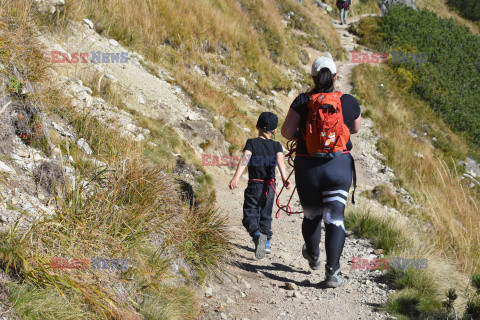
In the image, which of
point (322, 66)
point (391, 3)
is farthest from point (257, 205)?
Result: point (391, 3)

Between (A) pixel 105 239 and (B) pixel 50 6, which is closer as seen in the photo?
(A) pixel 105 239

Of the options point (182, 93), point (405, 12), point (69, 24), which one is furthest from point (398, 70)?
point (69, 24)

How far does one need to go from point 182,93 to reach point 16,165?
6794 millimetres

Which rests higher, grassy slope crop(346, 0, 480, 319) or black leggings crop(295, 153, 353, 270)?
black leggings crop(295, 153, 353, 270)

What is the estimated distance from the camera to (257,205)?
4.80 meters

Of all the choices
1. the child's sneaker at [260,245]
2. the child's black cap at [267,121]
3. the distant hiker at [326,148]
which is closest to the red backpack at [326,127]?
the distant hiker at [326,148]

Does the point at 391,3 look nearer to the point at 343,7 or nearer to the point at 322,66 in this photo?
the point at 343,7

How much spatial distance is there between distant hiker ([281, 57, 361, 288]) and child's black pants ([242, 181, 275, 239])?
0.94 meters

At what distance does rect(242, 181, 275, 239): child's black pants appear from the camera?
15.5ft

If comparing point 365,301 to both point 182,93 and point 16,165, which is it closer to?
point 16,165

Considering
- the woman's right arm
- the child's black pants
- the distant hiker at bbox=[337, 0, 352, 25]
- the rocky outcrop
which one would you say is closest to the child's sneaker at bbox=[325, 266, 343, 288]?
the child's black pants

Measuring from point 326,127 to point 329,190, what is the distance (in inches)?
23.0

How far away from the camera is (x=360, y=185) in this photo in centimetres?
1176

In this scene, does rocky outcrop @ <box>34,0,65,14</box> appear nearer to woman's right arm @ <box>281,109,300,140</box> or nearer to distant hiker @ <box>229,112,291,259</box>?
distant hiker @ <box>229,112,291,259</box>
